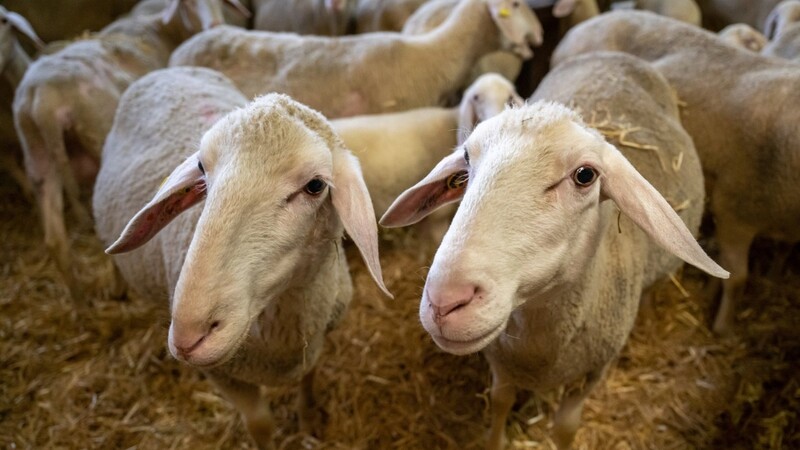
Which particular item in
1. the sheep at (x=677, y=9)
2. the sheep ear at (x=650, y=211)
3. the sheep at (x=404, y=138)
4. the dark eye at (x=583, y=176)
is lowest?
the sheep at (x=677, y=9)

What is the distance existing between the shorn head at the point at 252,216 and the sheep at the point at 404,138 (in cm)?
145

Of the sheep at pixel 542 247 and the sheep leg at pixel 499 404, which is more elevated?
the sheep at pixel 542 247

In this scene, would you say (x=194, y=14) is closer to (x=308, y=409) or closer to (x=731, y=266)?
(x=308, y=409)

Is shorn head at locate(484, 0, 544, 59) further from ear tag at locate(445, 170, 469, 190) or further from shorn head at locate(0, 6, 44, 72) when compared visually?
shorn head at locate(0, 6, 44, 72)

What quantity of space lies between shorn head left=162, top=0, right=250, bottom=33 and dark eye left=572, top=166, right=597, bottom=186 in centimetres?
379

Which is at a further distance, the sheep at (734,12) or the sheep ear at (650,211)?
the sheep at (734,12)

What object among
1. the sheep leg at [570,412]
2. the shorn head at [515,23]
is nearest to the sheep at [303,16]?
the shorn head at [515,23]

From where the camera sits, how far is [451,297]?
128 cm

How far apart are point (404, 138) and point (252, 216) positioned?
1.96m

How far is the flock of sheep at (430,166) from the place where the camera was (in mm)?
1420

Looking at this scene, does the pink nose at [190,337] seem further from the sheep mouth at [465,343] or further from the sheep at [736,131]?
the sheep at [736,131]

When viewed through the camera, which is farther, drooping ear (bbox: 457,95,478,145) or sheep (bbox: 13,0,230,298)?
drooping ear (bbox: 457,95,478,145)

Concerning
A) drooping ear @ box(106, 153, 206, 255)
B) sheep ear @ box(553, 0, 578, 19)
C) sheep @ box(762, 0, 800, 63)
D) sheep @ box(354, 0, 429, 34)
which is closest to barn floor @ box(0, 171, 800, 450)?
drooping ear @ box(106, 153, 206, 255)

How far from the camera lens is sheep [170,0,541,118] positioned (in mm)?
3754
